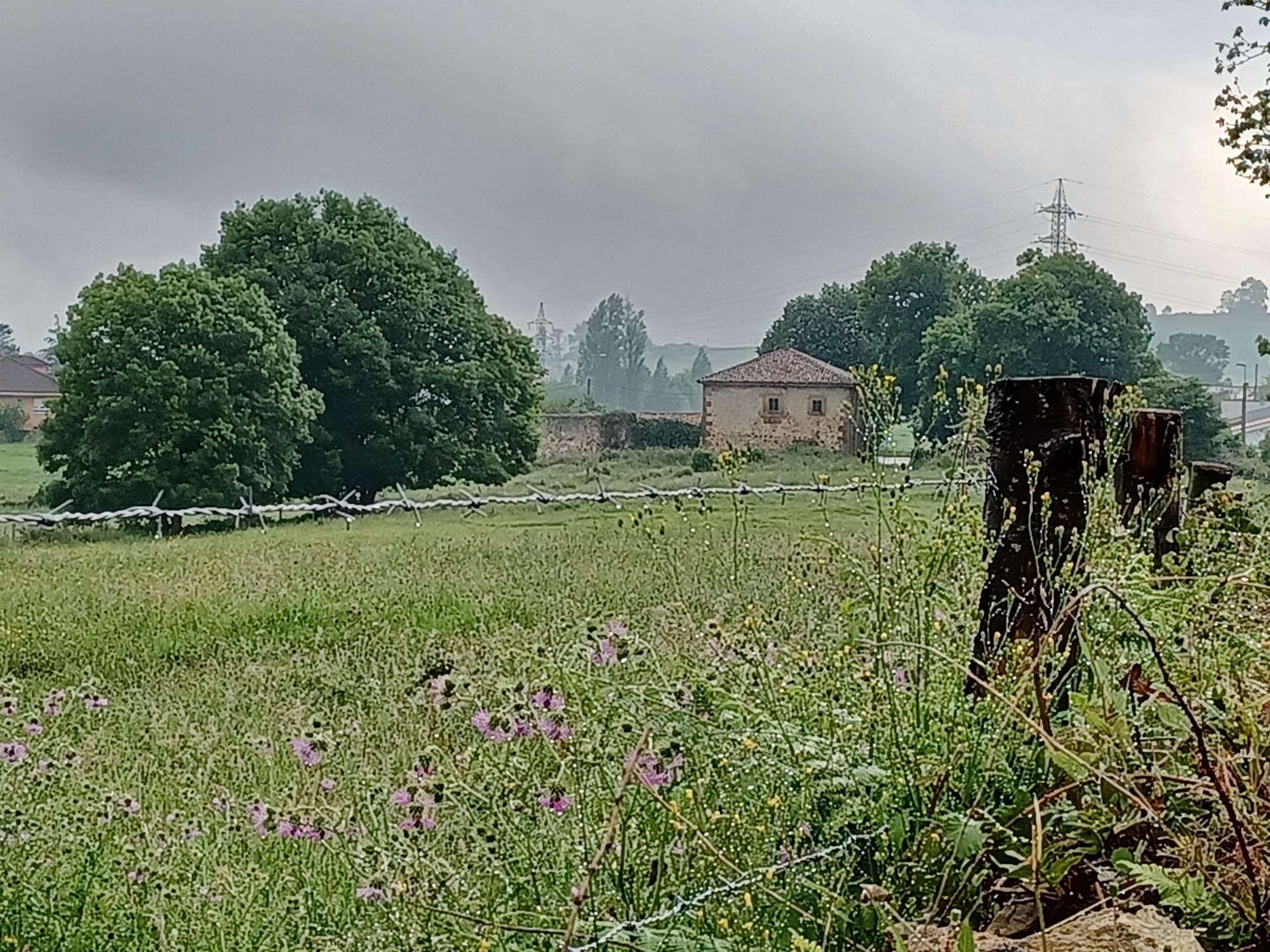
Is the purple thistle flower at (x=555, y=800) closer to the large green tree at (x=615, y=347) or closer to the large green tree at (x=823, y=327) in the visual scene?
the large green tree at (x=823, y=327)

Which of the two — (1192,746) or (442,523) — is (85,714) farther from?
(442,523)

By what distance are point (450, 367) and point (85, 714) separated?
17.6 m

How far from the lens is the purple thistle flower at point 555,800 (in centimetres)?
122

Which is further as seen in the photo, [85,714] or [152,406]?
[152,406]

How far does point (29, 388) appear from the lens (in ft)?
70.0

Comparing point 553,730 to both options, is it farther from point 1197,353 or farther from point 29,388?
point 1197,353

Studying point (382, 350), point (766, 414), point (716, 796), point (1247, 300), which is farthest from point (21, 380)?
point (1247, 300)

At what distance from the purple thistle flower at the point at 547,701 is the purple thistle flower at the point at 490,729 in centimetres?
5

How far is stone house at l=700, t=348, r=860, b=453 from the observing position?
20.8m

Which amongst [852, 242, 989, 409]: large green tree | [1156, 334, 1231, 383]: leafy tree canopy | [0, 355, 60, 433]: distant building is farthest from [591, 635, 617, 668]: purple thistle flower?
[1156, 334, 1231, 383]: leafy tree canopy

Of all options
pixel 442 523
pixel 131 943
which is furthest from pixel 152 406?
pixel 131 943

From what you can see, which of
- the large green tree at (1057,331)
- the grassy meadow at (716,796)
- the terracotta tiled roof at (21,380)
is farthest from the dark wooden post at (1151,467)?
the terracotta tiled roof at (21,380)

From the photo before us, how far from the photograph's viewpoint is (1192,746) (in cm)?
110

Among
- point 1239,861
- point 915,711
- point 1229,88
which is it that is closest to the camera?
point 1239,861
